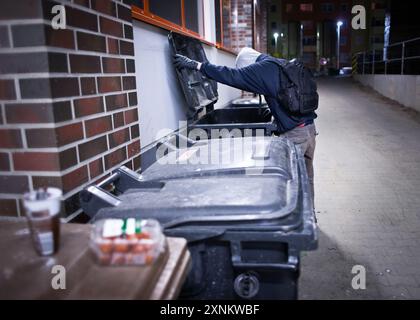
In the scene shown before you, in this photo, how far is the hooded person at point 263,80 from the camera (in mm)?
3533

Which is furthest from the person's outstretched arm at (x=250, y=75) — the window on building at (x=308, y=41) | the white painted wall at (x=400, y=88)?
the window on building at (x=308, y=41)

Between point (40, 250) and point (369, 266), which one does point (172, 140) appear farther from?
point (40, 250)

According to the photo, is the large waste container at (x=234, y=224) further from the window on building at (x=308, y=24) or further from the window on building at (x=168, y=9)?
the window on building at (x=308, y=24)

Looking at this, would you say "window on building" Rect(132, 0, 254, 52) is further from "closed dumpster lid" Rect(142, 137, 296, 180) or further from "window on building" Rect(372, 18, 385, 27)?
"window on building" Rect(372, 18, 385, 27)

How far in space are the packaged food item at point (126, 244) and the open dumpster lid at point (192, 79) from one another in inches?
107

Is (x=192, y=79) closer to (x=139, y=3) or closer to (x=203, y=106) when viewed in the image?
(x=203, y=106)

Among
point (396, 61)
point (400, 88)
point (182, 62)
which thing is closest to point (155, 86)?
point (182, 62)

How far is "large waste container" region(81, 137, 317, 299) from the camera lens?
1571 millimetres

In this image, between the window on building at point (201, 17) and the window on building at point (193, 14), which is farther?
A: the window on building at point (193, 14)

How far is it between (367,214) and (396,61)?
13994 mm

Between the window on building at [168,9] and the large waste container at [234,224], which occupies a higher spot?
the window on building at [168,9]

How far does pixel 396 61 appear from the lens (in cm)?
1627

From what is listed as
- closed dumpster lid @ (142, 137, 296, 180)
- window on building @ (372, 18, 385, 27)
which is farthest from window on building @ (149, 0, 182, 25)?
window on building @ (372, 18, 385, 27)

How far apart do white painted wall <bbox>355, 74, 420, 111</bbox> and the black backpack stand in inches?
348
